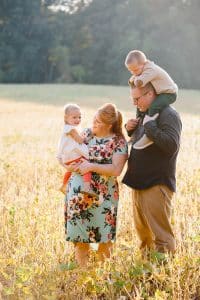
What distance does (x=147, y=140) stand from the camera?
5.03m

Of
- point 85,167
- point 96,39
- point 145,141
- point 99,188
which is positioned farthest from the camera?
point 96,39

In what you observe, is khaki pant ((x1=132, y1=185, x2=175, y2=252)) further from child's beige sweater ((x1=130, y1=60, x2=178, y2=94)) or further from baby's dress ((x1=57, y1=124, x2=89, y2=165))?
child's beige sweater ((x1=130, y1=60, x2=178, y2=94))

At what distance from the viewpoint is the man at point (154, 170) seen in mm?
4988

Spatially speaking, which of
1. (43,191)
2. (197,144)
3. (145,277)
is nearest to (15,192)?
(43,191)

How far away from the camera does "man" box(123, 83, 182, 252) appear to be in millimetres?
4988

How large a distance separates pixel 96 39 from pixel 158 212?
55.7m

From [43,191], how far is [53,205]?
99 cm

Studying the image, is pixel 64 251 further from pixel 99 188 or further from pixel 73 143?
pixel 73 143

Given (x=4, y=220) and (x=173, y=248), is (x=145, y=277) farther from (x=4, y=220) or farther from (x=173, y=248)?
(x=4, y=220)

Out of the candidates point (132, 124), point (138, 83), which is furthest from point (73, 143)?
point (138, 83)

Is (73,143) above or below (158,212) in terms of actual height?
above

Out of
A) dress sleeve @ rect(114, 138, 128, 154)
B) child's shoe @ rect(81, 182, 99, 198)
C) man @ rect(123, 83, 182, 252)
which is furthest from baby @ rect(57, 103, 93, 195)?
man @ rect(123, 83, 182, 252)

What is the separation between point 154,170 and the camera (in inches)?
201

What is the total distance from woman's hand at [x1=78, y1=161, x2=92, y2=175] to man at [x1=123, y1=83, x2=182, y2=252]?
320 millimetres
